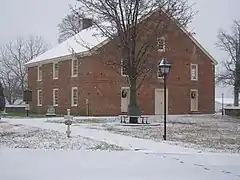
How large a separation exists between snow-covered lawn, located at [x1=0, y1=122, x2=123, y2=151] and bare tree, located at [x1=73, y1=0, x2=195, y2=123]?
930cm

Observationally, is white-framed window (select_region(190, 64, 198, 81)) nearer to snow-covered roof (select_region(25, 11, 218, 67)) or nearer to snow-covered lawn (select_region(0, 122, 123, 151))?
snow-covered roof (select_region(25, 11, 218, 67))

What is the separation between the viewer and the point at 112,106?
40.2 m

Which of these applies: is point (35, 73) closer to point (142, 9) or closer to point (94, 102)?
point (94, 102)

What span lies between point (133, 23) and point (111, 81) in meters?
11.5

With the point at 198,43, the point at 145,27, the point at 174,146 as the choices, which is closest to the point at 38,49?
the point at 198,43

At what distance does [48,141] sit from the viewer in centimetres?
1748

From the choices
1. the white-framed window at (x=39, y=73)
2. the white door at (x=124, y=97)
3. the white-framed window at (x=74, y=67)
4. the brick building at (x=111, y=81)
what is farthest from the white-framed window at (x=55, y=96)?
the white door at (x=124, y=97)

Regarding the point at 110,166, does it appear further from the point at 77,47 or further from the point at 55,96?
the point at 55,96

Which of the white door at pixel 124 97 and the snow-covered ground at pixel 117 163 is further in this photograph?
the white door at pixel 124 97

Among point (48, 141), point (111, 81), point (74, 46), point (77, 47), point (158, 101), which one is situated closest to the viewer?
point (48, 141)

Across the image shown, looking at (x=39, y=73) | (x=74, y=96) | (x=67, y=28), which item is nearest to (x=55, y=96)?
(x=74, y=96)

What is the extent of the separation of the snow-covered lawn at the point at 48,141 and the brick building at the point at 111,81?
17087mm

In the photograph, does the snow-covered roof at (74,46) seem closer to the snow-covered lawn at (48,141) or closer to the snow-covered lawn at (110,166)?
the snow-covered lawn at (48,141)

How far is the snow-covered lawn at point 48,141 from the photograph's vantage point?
1574 cm
